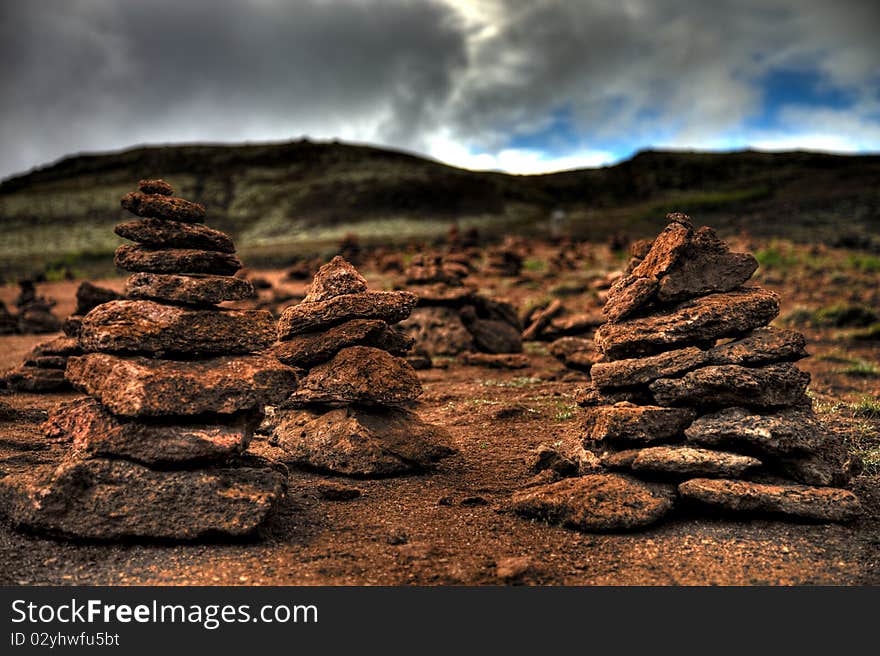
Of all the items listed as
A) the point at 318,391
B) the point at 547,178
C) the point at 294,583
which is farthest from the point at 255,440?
the point at 547,178

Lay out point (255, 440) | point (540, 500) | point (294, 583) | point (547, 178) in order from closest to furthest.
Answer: point (294, 583) → point (540, 500) → point (255, 440) → point (547, 178)

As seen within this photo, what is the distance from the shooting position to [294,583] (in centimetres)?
633

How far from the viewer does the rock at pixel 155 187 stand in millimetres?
8648

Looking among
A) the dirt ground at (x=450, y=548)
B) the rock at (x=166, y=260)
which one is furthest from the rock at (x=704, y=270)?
the rock at (x=166, y=260)

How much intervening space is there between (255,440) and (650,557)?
260 inches

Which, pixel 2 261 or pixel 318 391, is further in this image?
pixel 2 261

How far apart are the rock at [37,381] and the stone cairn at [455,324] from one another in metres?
8.46

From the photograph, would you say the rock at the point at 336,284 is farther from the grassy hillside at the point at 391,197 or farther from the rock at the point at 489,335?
the grassy hillside at the point at 391,197

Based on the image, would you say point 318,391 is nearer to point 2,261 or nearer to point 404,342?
point 404,342

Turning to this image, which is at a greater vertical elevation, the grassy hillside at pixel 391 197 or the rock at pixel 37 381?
the grassy hillside at pixel 391 197

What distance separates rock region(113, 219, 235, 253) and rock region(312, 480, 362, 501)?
11.7ft

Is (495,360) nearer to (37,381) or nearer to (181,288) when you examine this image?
(181,288)

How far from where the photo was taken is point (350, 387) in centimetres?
991

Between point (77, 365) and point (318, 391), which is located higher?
point (77, 365)
